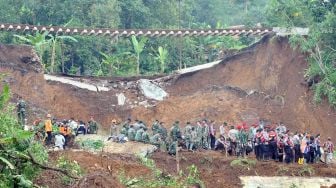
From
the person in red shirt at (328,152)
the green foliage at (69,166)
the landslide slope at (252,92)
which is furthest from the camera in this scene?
the landslide slope at (252,92)

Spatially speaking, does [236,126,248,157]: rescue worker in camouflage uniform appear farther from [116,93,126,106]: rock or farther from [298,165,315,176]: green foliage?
[116,93,126,106]: rock

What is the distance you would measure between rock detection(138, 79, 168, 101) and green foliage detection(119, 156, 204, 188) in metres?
13.7

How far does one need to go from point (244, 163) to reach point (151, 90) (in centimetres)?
1348

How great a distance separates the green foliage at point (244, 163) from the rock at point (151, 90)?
507 inches

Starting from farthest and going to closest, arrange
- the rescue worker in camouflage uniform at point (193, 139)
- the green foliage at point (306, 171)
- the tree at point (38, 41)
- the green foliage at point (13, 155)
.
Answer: the tree at point (38, 41) → the rescue worker in camouflage uniform at point (193, 139) → the green foliage at point (306, 171) → the green foliage at point (13, 155)

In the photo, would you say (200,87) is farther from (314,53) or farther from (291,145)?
(291,145)

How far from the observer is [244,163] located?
986 inches

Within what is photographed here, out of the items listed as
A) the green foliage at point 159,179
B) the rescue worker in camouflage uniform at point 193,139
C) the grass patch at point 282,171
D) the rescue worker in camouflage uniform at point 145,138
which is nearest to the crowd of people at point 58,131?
the rescue worker in camouflage uniform at point 145,138

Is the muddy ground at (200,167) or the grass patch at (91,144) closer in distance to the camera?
the muddy ground at (200,167)

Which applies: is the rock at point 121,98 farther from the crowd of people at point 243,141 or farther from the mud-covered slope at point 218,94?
the crowd of people at point 243,141

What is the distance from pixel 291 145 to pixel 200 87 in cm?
1340

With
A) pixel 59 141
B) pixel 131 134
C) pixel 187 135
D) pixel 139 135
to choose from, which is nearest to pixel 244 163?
pixel 187 135

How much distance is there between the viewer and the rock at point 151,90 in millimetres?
37562

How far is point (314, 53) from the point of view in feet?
110
